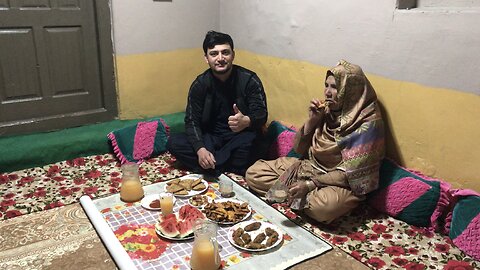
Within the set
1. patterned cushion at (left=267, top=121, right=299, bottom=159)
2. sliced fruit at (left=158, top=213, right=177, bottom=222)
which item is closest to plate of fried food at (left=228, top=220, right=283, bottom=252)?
sliced fruit at (left=158, top=213, right=177, bottom=222)

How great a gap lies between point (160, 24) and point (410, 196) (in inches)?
A: 90.5

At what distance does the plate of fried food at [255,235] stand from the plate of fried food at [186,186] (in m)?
0.46

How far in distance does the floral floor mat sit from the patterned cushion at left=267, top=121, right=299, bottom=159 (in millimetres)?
361

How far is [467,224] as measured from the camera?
1.93 m

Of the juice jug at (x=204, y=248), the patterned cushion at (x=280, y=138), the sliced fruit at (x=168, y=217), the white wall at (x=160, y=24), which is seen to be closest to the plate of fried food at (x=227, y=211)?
the sliced fruit at (x=168, y=217)

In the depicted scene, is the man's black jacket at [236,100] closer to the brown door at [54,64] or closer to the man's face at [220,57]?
the man's face at [220,57]

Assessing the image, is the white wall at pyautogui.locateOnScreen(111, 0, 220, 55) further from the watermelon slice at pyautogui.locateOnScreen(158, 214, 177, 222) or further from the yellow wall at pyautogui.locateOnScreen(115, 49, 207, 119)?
the watermelon slice at pyautogui.locateOnScreen(158, 214, 177, 222)

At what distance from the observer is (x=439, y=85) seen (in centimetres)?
204

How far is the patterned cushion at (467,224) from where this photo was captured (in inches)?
74.7

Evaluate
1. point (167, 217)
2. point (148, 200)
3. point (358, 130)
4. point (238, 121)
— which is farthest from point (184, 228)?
point (358, 130)

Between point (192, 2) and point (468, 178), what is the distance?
8.10 feet

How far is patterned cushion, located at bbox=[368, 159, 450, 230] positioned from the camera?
206 cm

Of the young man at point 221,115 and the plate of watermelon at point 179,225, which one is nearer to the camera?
the plate of watermelon at point 179,225

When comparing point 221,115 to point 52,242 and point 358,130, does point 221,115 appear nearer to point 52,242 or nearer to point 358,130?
point 358,130
